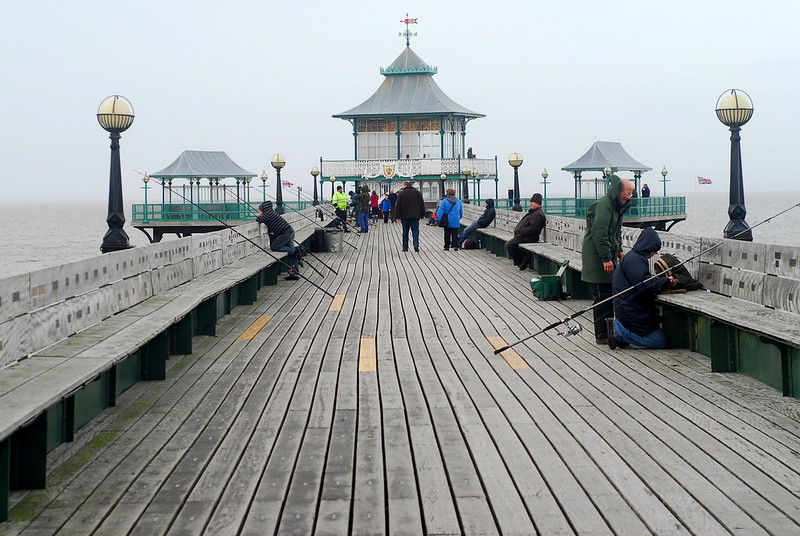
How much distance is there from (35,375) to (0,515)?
3.77 feet

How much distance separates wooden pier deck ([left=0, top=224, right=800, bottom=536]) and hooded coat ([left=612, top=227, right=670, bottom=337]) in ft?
1.63

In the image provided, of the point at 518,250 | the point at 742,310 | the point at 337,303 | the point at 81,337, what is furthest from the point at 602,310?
the point at 518,250

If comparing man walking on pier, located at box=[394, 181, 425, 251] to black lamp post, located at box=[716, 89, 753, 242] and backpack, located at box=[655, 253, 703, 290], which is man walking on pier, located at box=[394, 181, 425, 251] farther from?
backpack, located at box=[655, 253, 703, 290]

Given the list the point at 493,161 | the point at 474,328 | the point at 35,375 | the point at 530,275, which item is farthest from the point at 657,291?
the point at 493,161

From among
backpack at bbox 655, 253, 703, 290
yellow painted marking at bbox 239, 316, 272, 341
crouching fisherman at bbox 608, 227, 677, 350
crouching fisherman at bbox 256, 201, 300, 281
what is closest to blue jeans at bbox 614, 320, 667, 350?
crouching fisherman at bbox 608, 227, 677, 350

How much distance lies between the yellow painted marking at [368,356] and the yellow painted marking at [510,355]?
126cm

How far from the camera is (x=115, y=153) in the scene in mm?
14859

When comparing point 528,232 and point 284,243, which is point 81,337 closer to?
point 284,243

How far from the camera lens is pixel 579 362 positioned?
9.32 m

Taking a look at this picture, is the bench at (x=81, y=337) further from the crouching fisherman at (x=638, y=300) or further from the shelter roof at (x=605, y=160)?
the shelter roof at (x=605, y=160)

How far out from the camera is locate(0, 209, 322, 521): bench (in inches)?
212

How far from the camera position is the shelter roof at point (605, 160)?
70562mm

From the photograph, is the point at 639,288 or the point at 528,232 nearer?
the point at 639,288

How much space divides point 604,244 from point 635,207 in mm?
43233
